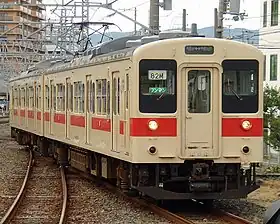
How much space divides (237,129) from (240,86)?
682mm

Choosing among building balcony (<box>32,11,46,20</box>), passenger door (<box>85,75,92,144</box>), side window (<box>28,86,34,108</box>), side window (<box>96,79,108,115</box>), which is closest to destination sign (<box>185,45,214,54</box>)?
side window (<box>96,79,108,115</box>)

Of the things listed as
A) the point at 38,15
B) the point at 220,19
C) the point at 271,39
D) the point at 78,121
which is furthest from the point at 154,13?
the point at 38,15

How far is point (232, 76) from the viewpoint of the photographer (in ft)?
38.0

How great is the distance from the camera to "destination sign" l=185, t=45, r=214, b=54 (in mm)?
11477

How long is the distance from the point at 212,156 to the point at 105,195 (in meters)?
3.09

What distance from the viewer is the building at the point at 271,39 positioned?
120 ft

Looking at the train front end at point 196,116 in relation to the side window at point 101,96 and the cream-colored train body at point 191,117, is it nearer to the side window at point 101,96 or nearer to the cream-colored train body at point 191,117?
the cream-colored train body at point 191,117

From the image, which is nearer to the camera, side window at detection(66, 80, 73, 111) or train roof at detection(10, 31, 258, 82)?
train roof at detection(10, 31, 258, 82)

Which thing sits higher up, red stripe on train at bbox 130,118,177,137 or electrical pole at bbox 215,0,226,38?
electrical pole at bbox 215,0,226,38

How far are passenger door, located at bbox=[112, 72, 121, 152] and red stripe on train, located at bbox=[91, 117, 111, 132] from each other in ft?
1.05

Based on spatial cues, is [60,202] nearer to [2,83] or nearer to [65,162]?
[65,162]

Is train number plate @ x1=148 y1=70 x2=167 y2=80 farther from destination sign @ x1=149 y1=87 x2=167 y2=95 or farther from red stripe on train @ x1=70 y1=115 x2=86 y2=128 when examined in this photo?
red stripe on train @ x1=70 y1=115 x2=86 y2=128

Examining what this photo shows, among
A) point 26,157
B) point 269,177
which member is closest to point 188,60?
point 269,177

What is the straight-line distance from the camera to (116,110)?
12422 mm
